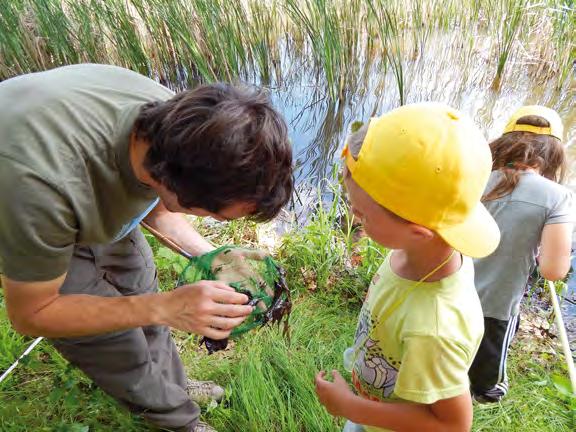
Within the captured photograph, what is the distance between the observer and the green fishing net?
1383 mm

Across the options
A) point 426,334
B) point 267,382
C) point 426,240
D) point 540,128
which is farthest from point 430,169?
point 267,382

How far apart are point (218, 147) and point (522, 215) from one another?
116 centimetres

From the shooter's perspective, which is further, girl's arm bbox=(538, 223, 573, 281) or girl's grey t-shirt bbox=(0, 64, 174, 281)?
girl's arm bbox=(538, 223, 573, 281)

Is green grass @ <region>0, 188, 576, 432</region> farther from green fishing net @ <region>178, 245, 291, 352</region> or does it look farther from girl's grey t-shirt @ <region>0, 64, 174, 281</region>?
girl's grey t-shirt @ <region>0, 64, 174, 281</region>

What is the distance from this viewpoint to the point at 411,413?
1034mm

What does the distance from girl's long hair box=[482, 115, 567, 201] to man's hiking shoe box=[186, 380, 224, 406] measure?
1329 millimetres

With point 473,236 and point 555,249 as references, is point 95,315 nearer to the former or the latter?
point 473,236

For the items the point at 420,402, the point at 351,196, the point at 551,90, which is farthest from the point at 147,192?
the point at 551,90

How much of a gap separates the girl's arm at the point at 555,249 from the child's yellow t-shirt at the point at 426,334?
2.14 feet

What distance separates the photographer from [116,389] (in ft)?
4.99

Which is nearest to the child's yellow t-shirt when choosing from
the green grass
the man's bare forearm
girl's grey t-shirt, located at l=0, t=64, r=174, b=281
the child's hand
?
the child's hand

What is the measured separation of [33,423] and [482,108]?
4.56 m

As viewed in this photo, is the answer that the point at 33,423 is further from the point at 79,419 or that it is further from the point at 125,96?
the point at 125,96

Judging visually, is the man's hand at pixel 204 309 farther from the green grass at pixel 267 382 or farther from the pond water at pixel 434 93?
the pond water at pixel 434 93
